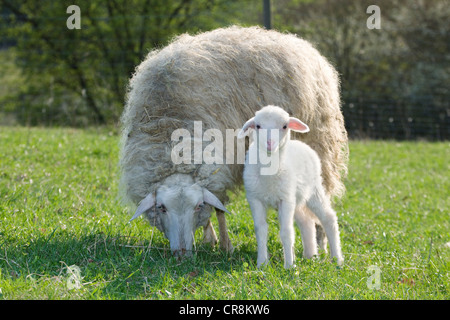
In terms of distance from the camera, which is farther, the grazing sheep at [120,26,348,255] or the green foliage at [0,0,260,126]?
the green foliage at [0,0,260,126]

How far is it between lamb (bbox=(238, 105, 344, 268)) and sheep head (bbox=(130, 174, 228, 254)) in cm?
35

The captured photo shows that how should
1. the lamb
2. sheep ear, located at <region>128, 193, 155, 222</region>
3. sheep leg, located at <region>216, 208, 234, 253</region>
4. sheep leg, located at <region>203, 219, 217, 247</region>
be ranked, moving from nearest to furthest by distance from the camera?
the lamb
sheep ear, located at <region>128, 193, 155, 222</region>
sheep leg, located at <region>216, 208, 234, 253</region>
sheep leg, located at <region>203, 219, 217, 247</region>

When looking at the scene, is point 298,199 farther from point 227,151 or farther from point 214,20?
point 214,20

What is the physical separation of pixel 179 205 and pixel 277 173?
0.76 meters

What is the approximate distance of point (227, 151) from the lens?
465cm

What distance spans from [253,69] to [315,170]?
105cm

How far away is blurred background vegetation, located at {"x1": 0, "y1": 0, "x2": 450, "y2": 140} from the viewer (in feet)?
45.2

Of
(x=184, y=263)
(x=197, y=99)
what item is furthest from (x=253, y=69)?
(x=184, y=263)

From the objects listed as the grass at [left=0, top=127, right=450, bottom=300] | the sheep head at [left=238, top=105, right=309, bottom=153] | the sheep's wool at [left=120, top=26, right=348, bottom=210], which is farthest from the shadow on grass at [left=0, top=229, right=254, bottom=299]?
the sheep head at [left=238, top=105, right=309, bottom=153]

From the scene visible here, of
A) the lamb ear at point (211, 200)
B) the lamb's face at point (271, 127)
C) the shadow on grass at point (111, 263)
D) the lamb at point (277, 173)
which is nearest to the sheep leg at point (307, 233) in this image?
the lamb at point (277, 173)

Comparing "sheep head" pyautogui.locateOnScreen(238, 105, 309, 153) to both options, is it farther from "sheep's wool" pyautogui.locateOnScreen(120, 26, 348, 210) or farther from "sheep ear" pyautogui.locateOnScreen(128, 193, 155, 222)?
"sheep ear" pyautogui.locateOnScreen(128, 193, 155, 222)

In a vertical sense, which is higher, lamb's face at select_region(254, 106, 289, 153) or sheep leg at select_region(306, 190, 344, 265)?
lamb's face at select_region(254, 106, 289, 153)

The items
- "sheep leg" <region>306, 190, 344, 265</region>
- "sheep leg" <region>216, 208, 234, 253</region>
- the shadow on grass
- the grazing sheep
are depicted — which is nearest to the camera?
the shadow on grass

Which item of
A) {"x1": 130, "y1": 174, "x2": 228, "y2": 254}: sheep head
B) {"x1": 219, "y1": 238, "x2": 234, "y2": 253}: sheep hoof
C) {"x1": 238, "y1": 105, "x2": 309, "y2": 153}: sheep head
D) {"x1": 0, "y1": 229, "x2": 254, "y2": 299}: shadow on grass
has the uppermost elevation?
{"x1": 238, "y1": 105, "x2": 309, "y2": 153}: sheep head
